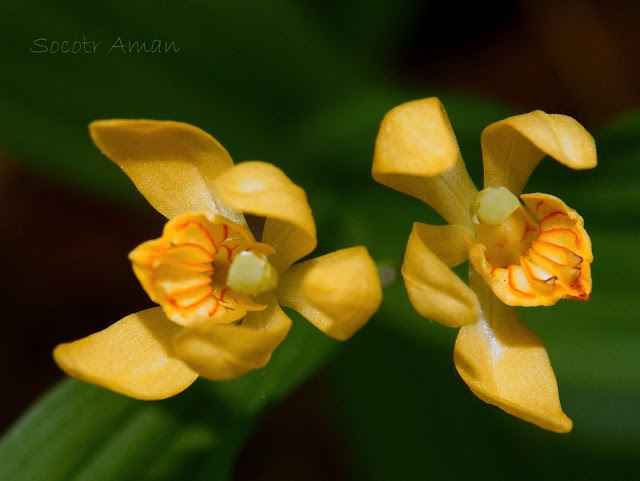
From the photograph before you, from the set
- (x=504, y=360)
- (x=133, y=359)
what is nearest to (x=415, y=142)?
(x=504, y=360)

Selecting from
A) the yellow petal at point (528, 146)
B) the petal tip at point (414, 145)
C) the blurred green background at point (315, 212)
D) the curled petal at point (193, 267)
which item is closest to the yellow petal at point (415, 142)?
the petal tip at point (414, 145)

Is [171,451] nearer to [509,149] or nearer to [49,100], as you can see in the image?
[509,149]

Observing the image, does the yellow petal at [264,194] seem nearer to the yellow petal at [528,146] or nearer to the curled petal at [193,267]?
the curled petal at [193,267]

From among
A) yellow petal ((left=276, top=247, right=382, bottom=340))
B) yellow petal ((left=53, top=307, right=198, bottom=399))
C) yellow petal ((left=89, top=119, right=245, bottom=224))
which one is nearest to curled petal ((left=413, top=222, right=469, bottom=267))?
yellow petal ((left=276, top=247, right=382, bottom=340))

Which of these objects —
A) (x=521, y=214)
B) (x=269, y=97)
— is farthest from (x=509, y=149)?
(x=269, y=97)

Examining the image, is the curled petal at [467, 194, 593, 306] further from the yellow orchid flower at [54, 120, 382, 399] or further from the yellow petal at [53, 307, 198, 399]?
the yellow petal at [53, 307, 198, 399]

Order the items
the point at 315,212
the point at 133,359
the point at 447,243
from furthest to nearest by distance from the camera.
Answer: the point at 315,212, the point at 447,243, the point at 133,359

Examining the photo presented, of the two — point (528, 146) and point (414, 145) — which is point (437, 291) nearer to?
point (414, 145)
